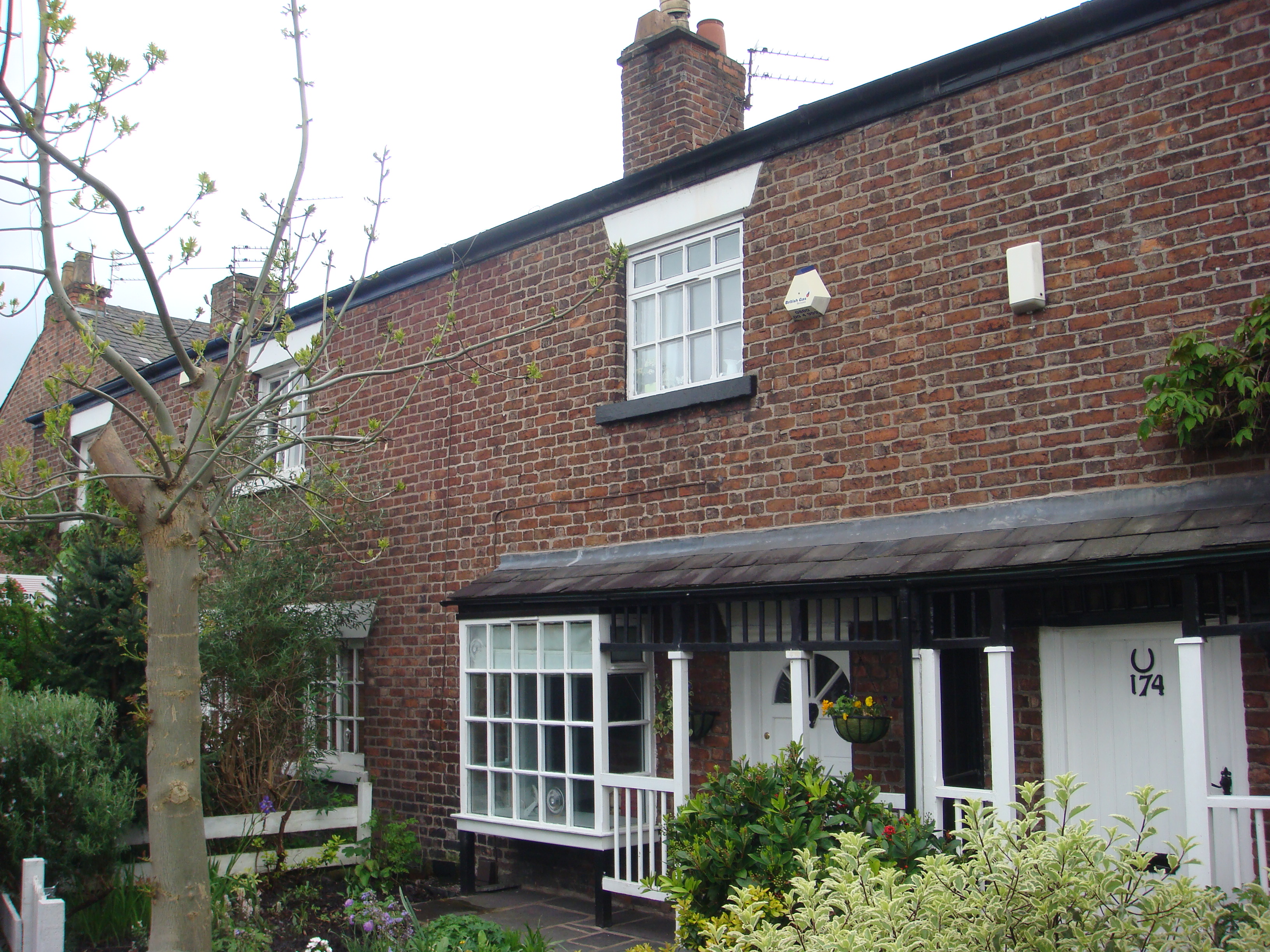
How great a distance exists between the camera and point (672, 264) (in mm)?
8719

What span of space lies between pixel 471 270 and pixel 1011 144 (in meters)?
5.22

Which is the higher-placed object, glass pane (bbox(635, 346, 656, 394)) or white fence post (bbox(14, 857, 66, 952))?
glass pane (bbox(635, 346, 656, 394))

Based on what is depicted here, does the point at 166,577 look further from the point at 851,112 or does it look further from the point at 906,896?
the point at 851,112

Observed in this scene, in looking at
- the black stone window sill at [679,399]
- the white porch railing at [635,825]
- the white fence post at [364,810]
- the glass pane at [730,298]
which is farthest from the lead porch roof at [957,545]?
the white fence post at [364,810]

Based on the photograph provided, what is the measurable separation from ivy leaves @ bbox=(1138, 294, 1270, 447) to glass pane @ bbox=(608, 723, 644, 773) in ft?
14.1

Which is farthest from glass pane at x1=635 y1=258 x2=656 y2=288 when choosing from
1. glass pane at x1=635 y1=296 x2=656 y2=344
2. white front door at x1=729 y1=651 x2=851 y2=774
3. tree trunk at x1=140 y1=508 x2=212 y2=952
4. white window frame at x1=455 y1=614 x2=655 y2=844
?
tree trunk at x1=140 y1=508 x2=212 y2=952

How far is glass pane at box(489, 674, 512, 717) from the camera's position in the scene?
8.92 meters

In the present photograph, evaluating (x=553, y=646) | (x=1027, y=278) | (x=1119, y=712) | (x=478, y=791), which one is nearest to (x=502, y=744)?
(x=478, y=791)

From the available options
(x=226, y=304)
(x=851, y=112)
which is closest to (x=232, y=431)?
(x=851, y=112)

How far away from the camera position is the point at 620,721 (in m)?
8.30

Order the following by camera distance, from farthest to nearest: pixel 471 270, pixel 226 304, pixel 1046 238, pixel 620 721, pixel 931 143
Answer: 1. pixel 226 304
2. pixel 471 270
3. pixel 620 721
4. pixel 931 143
5. pixel 1046 238

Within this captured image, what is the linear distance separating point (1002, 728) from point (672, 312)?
4177 millimetres

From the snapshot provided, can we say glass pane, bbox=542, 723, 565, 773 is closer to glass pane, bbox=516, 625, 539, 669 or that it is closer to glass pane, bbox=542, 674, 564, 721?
glass pane, bbox=542, 674, 564, 721

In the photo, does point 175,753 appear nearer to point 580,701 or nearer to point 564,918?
point 580,701
